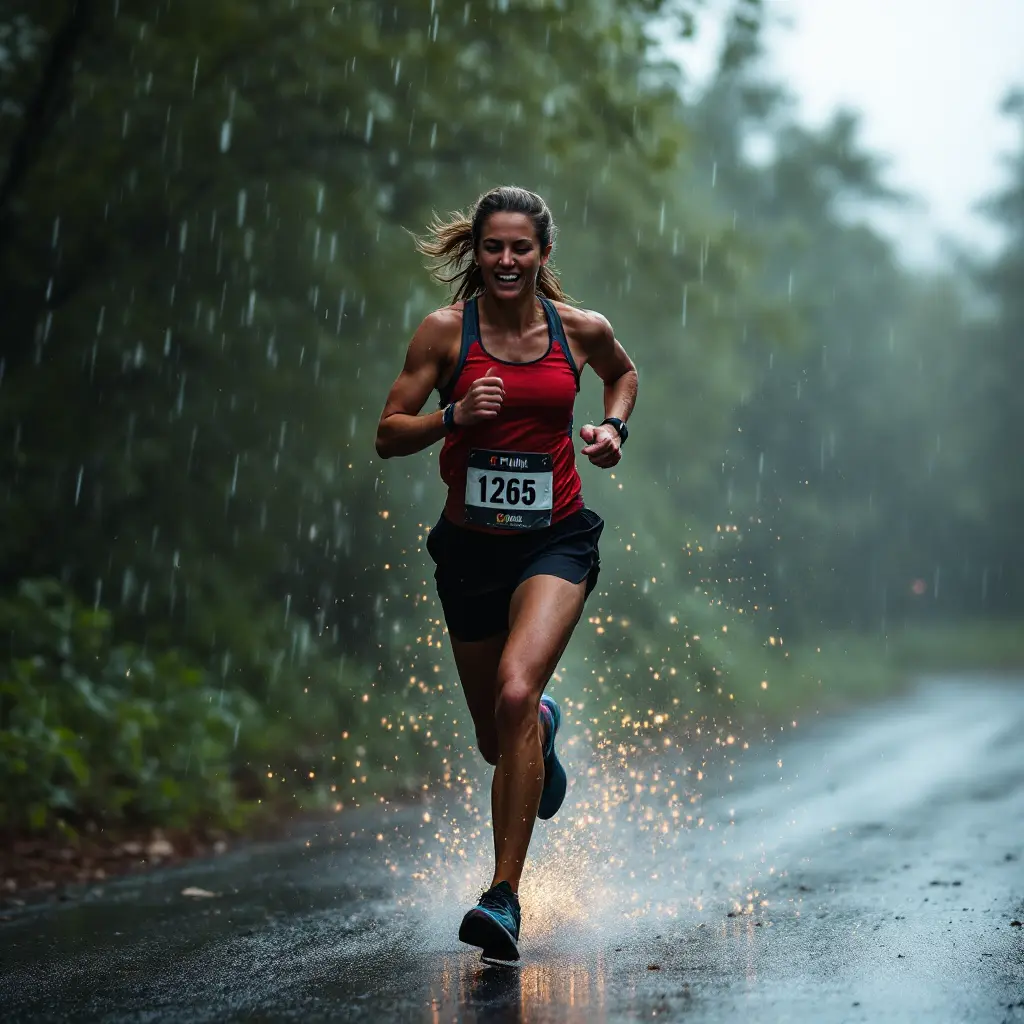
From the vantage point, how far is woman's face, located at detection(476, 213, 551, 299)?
5203 millimetres

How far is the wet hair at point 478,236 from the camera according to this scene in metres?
5.26

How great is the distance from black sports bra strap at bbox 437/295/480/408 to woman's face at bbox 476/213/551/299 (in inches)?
4.0

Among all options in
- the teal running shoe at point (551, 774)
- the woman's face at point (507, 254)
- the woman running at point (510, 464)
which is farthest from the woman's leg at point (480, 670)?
the woman's face at point (507, 254)

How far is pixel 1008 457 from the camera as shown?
55.3m

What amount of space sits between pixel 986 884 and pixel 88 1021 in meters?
3.72

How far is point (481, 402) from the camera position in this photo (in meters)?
4.80

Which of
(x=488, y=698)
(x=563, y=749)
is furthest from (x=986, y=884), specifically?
(x=563, y=749)

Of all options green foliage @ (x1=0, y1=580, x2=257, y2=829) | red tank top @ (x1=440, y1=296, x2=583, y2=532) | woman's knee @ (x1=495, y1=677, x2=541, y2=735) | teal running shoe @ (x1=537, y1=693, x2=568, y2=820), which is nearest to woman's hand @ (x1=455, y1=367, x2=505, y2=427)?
red tank top @ (x1=440, y1=296, x2=583, y2=532)

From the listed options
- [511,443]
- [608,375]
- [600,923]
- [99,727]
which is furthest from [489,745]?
[99,727]

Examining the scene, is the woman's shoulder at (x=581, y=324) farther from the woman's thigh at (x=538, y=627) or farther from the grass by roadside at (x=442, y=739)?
the grass by roadside at (x=442, y=739)

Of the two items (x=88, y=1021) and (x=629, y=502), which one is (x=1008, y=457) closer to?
(x=629, y=502)

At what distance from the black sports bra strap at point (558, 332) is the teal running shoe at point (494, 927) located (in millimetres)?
1816

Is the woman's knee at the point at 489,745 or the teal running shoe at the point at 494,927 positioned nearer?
the teal running shoe at the point at 494,927

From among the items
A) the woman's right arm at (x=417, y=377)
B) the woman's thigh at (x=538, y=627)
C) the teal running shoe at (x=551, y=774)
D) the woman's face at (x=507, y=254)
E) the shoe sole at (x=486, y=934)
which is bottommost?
the shoe sole at (x=486, y=934)
